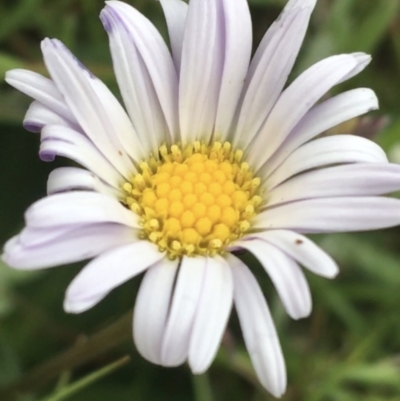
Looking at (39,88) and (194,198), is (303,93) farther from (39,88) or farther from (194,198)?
(39,88)

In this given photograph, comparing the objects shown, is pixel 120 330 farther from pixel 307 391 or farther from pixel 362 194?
pixel 307 391

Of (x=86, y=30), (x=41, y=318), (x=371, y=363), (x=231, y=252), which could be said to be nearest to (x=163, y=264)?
(x=231, y=252)

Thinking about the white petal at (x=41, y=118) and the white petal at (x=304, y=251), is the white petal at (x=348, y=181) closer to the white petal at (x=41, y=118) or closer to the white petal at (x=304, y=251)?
the white petal at (x=304, y=251)

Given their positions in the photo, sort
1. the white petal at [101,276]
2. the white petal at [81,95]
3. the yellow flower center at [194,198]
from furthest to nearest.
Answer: the yellow flower center at [194,198] < the white petal at [81,95] < the white petal at [101,276]

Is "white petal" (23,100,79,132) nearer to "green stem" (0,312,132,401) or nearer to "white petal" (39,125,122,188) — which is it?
"white petal" (39,125,122,188)

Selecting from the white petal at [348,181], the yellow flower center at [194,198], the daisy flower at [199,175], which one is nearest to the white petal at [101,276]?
the daisy flower at [199,175]

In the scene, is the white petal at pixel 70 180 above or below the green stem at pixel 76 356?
above
